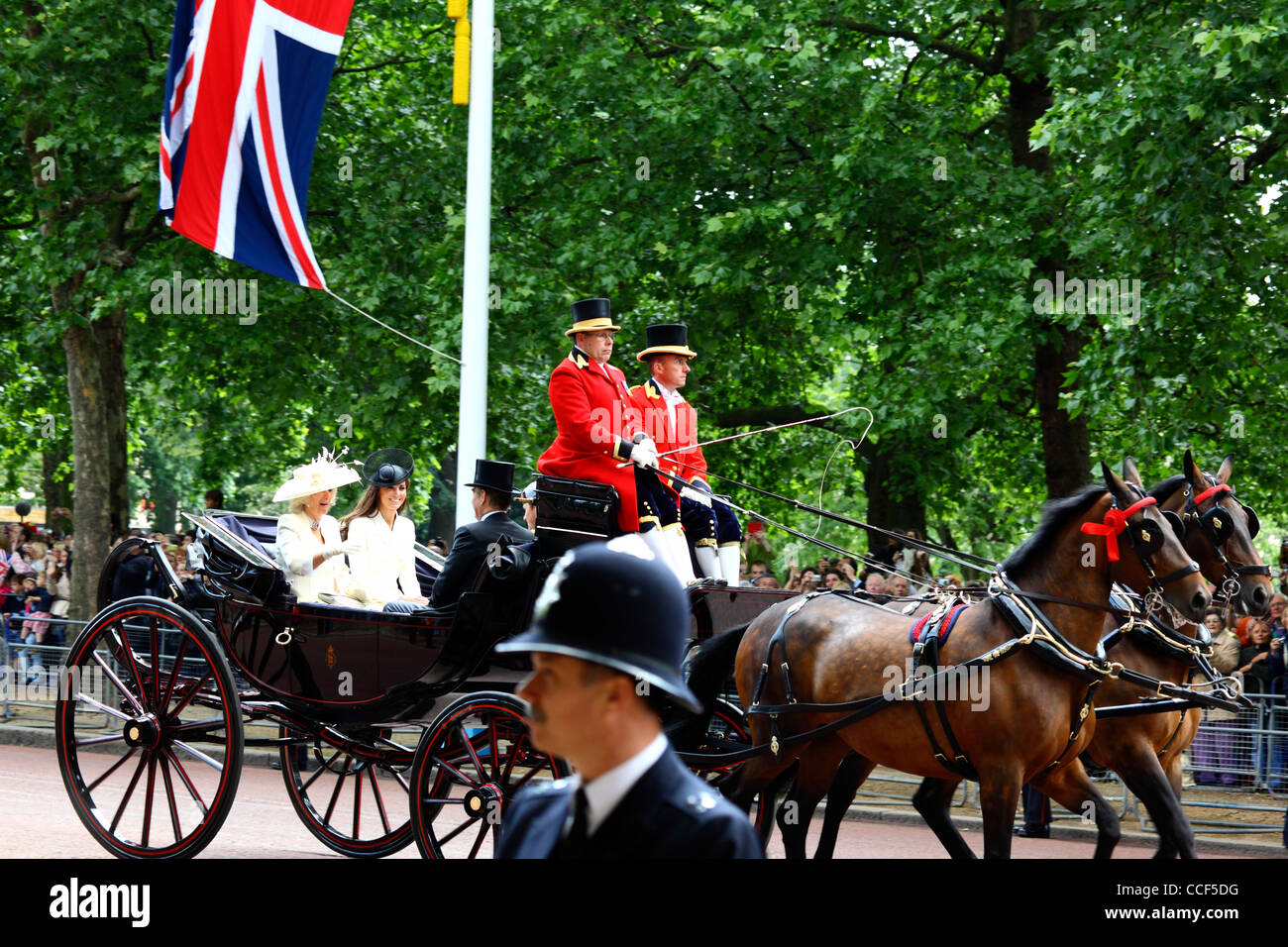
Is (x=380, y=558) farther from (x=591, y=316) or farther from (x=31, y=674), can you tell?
(x=31, y=674)

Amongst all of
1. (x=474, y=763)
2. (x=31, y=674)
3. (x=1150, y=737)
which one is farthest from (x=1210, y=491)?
(x=31, y=674)

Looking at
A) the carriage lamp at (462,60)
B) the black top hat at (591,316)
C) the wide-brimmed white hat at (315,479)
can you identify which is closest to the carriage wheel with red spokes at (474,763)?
the wide-brimmed white hat at (315,479)

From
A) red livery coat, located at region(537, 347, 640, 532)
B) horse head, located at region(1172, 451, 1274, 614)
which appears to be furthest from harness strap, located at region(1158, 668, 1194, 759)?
red livery coat, located at region(537, 347, 640, 532)

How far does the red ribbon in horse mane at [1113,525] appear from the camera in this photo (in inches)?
259

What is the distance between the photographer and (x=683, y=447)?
332 inches

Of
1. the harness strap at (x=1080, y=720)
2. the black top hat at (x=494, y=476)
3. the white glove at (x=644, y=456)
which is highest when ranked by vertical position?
the white glove at (x=644, y=456)

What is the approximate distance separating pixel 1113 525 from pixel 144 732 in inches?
189

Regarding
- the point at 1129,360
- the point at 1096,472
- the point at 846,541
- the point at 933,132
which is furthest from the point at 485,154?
the point at 846,541

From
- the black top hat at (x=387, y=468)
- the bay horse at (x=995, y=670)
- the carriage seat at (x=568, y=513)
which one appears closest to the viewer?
the bay horse at (x=995, y=670)

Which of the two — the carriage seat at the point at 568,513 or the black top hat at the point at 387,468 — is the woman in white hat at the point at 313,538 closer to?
the black top hat at the point at 387,468

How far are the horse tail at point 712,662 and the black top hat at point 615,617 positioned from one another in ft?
17.5

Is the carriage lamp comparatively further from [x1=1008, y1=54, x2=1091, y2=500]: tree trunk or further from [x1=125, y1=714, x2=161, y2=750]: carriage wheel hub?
[x1=125, y1=714, x2=161, y2=750]: carriage wheel hub
